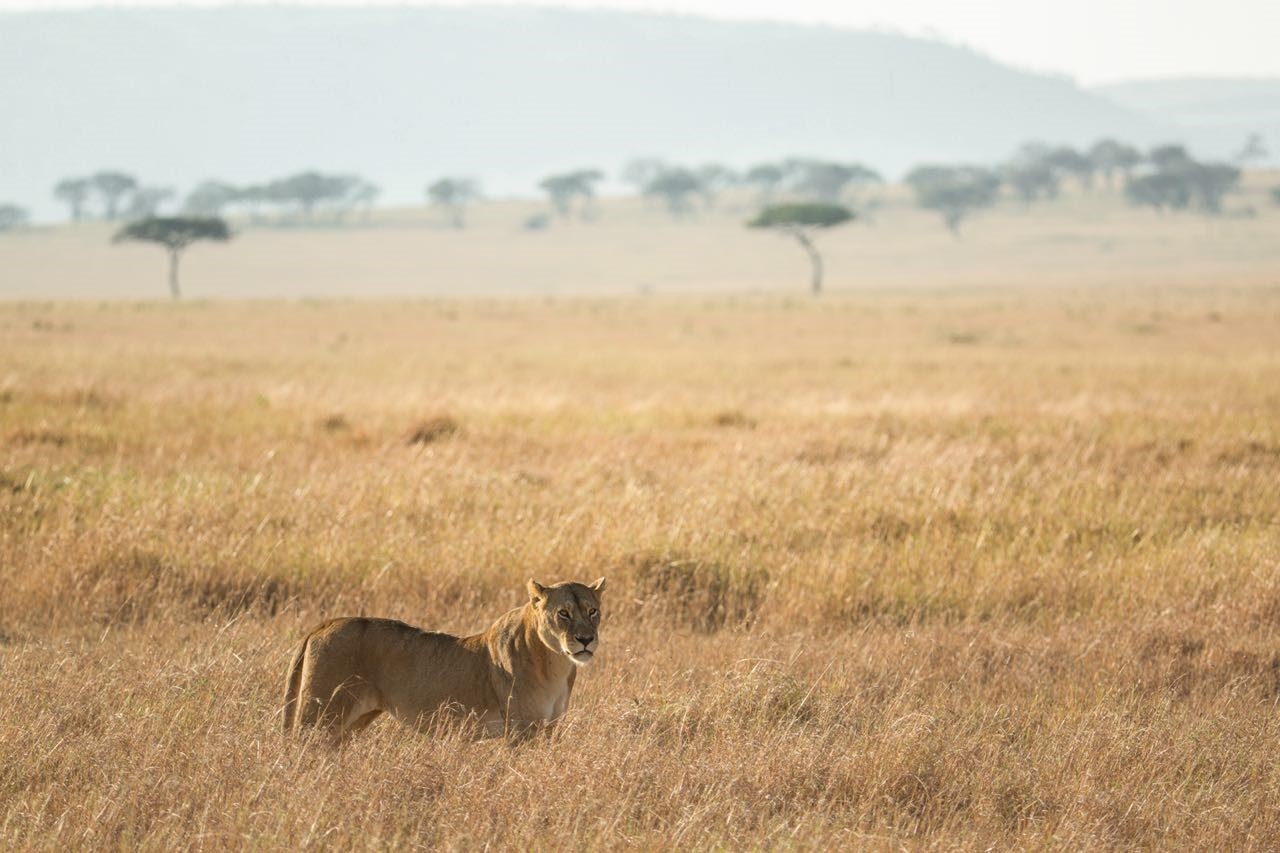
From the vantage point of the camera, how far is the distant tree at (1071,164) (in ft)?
543

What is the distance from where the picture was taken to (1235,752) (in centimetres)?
580

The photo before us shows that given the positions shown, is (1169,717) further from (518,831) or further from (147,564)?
(147,564)

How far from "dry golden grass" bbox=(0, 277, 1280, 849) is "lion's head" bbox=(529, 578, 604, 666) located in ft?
1.88

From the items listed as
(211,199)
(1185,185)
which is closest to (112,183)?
(211,199)

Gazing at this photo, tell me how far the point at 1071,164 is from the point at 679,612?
16974 centimetres

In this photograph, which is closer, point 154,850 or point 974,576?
point 154,850

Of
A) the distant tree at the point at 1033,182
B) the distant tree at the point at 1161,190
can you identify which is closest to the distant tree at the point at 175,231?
the distant tree at the point at 1161,190

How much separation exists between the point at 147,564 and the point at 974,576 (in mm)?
4983

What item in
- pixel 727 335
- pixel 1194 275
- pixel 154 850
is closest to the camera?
pixel 154 850

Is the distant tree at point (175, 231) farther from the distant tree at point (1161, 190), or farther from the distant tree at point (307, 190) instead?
the distant tree at point (1161, 190)

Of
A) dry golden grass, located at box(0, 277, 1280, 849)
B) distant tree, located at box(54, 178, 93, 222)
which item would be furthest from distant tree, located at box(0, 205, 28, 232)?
dry golden grass, located at box(0, 277, 1280, 849)

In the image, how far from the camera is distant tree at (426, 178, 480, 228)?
162 metres

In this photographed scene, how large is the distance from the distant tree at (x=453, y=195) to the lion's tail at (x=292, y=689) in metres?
158

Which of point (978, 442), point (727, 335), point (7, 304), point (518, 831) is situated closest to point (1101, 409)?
point (978, 442)
